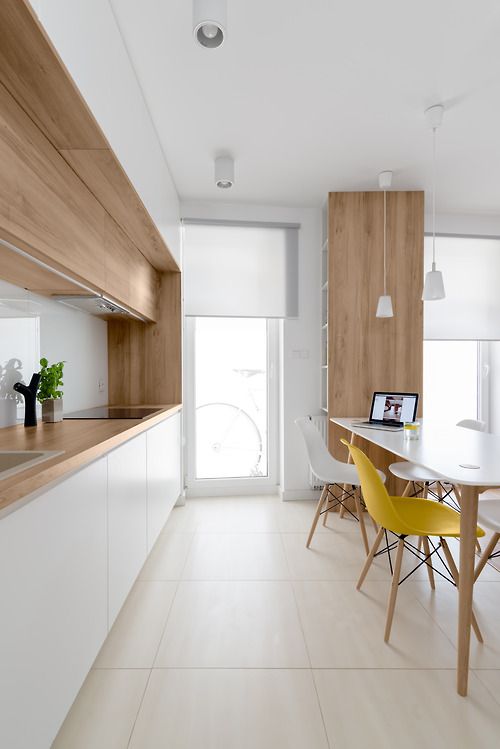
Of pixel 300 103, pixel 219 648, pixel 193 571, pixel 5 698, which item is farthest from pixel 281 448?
pixel 5 698

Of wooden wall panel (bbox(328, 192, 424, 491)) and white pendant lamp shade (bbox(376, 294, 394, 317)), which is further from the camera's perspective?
wooden wall panel (bbox(328, 192, 424, 491))

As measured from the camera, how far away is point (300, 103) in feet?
7.61

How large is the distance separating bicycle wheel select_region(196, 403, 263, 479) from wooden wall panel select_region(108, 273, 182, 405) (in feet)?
1.83

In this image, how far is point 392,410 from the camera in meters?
3.10

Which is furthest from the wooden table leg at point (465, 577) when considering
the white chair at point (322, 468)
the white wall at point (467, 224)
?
the white wall at point (467, 224)

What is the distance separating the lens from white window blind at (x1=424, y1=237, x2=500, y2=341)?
4.02 meters

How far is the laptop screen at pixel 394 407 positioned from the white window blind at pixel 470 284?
1.37 meters

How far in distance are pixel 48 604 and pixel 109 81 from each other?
74.2 inches

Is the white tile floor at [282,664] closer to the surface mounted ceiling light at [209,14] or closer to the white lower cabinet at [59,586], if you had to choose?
the white lower cabinet at [59,586]

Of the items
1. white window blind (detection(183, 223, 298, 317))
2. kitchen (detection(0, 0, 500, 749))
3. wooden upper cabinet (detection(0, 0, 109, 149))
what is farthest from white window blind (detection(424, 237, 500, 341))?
wooden upper cabinet (detection(0, 0, 109, 149))

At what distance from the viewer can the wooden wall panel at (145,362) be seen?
138 inches

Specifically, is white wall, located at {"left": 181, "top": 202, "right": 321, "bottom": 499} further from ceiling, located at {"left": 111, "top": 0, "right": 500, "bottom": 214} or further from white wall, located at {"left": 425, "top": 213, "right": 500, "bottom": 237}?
white wall, located at {"left": 425, "top": 213, "right": 500, "bottom": 237}

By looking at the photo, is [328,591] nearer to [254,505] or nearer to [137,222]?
[254,505]

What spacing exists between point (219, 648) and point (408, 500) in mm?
1200
